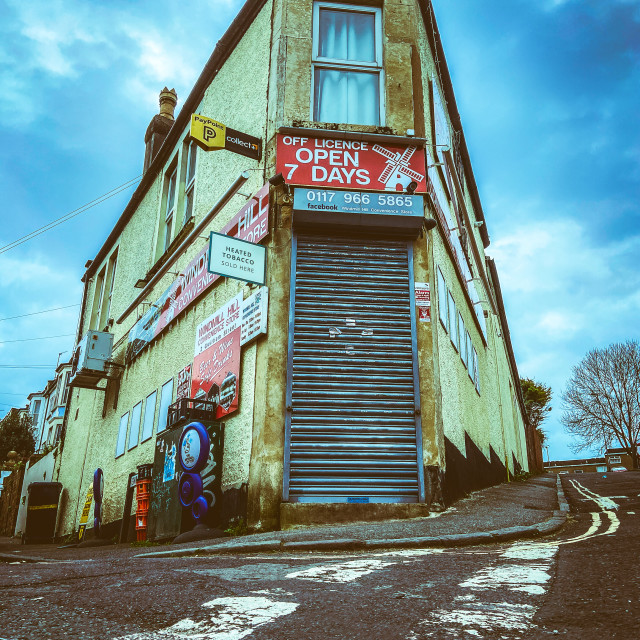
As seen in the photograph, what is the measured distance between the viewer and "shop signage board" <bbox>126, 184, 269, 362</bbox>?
9.36 metres

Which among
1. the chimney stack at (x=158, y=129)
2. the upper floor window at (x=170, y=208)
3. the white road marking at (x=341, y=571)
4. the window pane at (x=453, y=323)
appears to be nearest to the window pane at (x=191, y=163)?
the upper floor window at (x=170, y=208)

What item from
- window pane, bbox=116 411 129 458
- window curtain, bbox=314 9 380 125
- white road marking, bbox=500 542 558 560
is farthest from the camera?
window pane, bbox=116 411 129 458

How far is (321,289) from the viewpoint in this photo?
28.3 ft

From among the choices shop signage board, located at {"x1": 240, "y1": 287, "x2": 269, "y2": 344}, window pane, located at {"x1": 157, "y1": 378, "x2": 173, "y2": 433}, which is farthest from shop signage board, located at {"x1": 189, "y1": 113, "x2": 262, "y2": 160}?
window pane, located at {"x1": 157, "y1": 378, "x2": 173, "y2": 433}

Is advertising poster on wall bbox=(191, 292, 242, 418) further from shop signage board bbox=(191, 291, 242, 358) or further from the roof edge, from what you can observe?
the roof edge

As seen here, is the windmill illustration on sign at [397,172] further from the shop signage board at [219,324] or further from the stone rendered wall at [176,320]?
the shop signage board at [219,324]

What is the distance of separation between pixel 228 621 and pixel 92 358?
49.1 ft

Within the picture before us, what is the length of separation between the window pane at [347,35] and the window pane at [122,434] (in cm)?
942

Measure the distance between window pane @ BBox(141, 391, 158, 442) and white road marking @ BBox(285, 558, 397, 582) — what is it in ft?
30.6

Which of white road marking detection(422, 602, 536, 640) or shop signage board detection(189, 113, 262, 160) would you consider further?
shop signage board detection(189, 113, 262, 160)

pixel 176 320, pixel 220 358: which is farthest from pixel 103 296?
pixel 220 358

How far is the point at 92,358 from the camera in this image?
643 inches

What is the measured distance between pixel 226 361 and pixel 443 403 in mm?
3314

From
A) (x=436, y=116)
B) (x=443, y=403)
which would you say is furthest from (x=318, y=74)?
(x=443, y=403)
